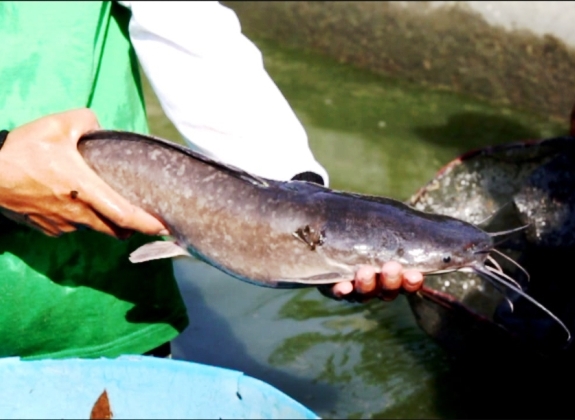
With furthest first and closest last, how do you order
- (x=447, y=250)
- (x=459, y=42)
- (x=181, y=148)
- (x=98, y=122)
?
(x=459, y=42) → (x=98, y=122) → (x=181, y=148) → (x=447, y=250)

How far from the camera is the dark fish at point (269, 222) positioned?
6.64ft

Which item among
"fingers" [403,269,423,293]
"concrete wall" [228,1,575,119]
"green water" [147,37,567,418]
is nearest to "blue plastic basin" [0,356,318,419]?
"fingers" [403,269,423,293]

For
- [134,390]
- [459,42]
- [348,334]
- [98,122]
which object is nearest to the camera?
[98,122]

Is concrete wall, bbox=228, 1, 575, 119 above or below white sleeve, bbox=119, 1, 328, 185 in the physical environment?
below

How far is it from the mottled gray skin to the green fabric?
0.90ft

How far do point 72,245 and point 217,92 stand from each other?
56 cm

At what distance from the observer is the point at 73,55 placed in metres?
2.36

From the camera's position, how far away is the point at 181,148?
83.8 inches

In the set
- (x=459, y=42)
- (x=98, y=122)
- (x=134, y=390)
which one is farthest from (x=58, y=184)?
(x=459, y=42)

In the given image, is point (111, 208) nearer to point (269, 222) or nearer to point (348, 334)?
point (269, 222)

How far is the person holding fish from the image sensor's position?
7.07ft

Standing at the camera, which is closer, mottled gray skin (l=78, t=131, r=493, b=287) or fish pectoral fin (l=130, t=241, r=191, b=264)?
mottled gray skin (l=78, t=131, r=493, b=287)

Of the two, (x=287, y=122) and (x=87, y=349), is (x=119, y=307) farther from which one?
(x=287, y=122)

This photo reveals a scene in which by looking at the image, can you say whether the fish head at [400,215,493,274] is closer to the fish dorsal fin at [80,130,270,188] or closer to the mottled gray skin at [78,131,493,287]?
the mottled gray skin at [78,131,493,287]
